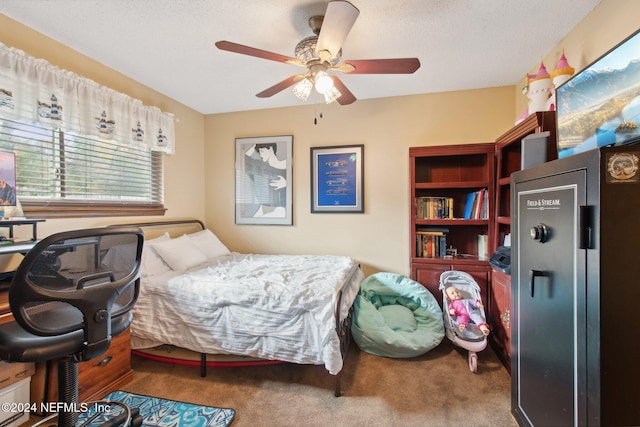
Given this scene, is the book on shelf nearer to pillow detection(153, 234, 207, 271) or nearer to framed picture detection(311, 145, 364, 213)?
framed picture detection(311, 145, 364, 213)

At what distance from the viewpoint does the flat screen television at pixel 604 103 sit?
1102 mm

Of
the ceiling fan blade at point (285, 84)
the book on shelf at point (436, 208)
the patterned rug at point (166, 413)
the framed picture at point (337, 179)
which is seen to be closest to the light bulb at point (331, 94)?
the ceiling fan blade at point (285, 84)

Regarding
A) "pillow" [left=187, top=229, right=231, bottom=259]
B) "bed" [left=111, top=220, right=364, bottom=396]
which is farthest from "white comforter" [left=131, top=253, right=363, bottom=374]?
"pillow" [left=187, top=229, right=231, bottom=259]

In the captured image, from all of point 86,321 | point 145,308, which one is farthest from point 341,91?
point 145,308

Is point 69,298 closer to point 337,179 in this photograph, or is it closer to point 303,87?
point 303,87

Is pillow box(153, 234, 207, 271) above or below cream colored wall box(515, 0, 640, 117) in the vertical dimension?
below

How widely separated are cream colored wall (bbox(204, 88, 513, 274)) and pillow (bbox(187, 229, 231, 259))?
0.37 meters

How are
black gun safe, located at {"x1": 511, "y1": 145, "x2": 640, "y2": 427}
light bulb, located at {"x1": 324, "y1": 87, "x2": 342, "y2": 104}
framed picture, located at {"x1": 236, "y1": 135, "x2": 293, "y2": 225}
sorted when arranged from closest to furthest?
black gun safe, located at {"x1": 511, "y1": 145, "x2": 640, "y2": 427} → light bulb, located at {"x1": 324, "y1": 87, "x2": 342, "y2": 104} → framed picture, located at {"x1": 236, "y1": 135, "x2": 293, "y2": 225}

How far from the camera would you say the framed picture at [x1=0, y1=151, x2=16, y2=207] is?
1690 mm

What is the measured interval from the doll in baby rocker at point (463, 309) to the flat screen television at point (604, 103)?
1.40 metres

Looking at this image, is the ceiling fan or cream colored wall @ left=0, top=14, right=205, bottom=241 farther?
cream colored wall @ left=0, top=14, right=205, bottom=241

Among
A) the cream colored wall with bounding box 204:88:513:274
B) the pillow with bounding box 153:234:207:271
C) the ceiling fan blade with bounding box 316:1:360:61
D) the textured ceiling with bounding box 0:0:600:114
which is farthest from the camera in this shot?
the cream colored wall with bounding box 204:88:513:274

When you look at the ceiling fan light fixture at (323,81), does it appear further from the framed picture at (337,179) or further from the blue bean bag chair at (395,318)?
the blue bean bag chair at (395,318)

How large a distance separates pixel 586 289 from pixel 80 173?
3.29 m
